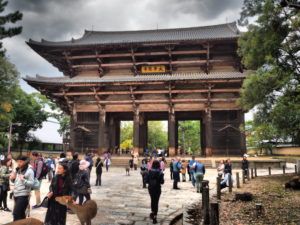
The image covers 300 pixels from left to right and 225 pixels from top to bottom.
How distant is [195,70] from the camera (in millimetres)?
20656

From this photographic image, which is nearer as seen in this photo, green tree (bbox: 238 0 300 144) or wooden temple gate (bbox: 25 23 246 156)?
green tree (bbox: 238 0 300 144)

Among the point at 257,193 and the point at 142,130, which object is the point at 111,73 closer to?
the point at 142,130

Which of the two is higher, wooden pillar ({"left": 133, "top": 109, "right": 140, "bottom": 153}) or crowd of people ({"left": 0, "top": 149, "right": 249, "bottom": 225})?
wooden pillar ({"left": 133, "top": 109, "right": 140, "bottom": 153})

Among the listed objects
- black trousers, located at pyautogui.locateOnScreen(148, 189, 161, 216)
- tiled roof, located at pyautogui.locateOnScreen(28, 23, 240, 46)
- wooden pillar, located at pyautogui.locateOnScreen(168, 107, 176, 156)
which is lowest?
black trousers, located at pyautogui.locateOnScreen(148, 189, 161, 216)

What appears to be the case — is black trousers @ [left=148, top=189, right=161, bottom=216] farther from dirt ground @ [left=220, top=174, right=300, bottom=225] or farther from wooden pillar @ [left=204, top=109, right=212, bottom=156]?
wooden pillar @ [left=204, top=109, right=212, bottom=156]

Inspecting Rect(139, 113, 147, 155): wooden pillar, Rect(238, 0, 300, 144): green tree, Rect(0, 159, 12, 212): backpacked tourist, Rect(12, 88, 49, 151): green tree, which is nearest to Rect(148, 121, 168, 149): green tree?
Rect(12, 88, 49, 151): green tree

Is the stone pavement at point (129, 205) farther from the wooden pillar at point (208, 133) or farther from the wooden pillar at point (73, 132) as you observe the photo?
the wooden pillar at point (73, 132)

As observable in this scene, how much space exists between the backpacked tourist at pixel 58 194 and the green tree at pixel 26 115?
30006 mm

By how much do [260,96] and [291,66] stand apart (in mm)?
1812

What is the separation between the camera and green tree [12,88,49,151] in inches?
1204

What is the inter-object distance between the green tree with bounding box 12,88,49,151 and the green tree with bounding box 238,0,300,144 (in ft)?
95.3

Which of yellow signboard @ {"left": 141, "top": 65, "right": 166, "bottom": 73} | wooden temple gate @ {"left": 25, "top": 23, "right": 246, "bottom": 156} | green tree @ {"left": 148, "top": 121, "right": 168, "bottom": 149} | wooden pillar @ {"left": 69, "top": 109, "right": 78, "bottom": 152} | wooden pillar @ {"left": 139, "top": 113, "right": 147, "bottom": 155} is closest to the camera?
wooden temple gate @ {"left": 25, "top": 23, "right": 246, "bottom": 156}

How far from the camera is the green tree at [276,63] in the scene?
9.59m

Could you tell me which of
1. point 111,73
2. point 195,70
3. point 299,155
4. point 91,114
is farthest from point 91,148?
point 299,155
